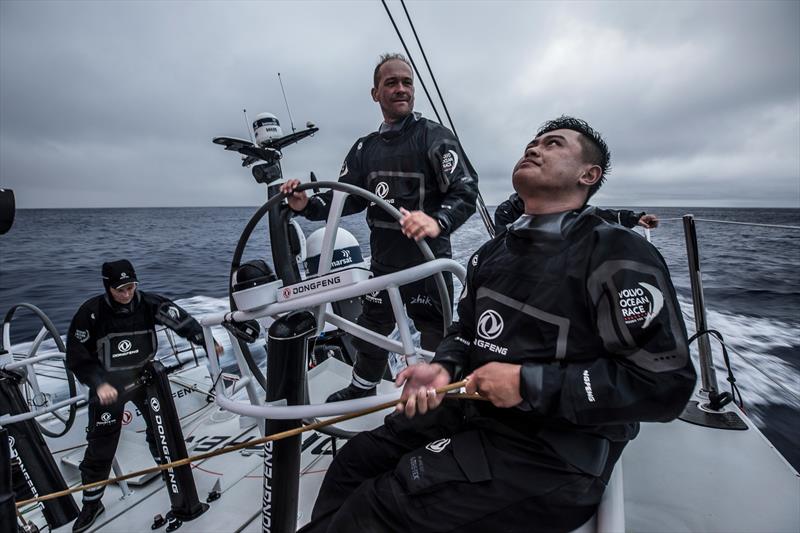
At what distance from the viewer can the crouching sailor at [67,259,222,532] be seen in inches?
113

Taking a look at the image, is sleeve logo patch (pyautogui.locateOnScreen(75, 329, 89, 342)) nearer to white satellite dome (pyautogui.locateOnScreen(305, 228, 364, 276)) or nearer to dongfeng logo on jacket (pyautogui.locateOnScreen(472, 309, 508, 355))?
white satellite dome (pyautogui.locateOnScreen(305, 228, 364, 276))

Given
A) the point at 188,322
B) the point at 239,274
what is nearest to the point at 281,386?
the point at 239,274

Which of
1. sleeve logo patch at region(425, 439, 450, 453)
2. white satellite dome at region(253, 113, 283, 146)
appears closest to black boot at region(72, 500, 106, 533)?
white satellite dome at region(253, 113, 283, 146)

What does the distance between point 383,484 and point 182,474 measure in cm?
153

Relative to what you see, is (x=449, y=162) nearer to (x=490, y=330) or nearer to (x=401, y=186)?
(x=401, y=186)

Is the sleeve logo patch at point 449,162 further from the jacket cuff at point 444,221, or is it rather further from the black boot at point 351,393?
the black boot at point 351,393

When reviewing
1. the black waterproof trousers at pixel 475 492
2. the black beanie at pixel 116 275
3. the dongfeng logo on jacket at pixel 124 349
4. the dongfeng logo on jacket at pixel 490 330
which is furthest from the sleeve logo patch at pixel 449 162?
the dongfeng logo on jacket at pixel 124 349

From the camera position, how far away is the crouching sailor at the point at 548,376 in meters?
0.95

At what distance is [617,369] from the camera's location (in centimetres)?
96

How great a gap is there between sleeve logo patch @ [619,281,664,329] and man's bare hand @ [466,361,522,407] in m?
0.28

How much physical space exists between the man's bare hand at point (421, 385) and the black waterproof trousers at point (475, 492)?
145 millimetres

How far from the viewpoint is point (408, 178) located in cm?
213

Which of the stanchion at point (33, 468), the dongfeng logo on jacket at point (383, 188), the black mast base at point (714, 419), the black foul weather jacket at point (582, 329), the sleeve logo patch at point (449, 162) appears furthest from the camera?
the stanchion at point (33, 468)

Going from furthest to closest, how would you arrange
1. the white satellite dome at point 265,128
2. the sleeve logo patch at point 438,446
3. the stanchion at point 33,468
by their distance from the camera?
the white satellite dome at point 265,128 < the stanchion at point 33,468 < the sleeve logo patch at point 438,446
